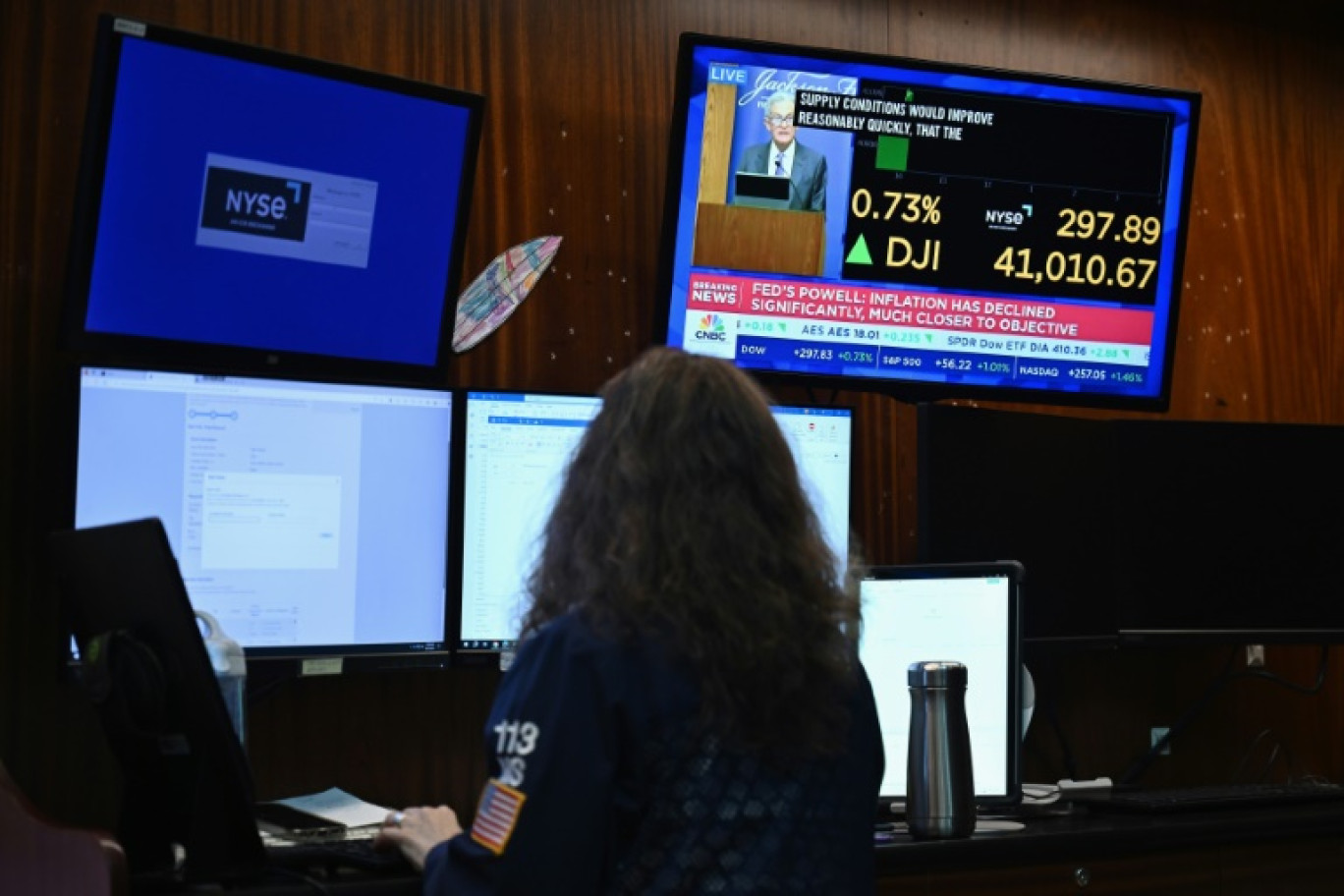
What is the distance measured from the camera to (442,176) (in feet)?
8.13

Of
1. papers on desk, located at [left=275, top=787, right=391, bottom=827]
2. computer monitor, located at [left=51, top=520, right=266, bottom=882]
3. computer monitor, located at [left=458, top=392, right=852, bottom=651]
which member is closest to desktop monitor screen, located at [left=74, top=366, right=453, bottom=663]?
computer monitor, located at [left=458, top=392, right=852, bottom=651]

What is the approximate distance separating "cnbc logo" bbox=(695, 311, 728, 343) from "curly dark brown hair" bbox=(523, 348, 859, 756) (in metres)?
0.96

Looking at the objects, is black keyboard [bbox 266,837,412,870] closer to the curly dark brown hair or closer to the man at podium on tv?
the curly dark brown hair

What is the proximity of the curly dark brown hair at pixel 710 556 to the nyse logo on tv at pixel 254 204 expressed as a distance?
80cm

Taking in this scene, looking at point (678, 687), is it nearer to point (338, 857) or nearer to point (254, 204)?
point (338, 857)

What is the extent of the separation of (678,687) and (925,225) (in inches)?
55.7

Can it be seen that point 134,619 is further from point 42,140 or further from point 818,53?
point 818,53

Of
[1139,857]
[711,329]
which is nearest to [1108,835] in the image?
[1139,857]

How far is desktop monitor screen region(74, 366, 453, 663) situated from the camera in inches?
87.7

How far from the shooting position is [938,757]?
2.35 metres

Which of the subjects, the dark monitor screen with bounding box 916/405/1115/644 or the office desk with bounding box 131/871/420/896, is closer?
the office desk with bounding box 131/871/420/896

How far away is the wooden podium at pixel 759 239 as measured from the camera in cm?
270

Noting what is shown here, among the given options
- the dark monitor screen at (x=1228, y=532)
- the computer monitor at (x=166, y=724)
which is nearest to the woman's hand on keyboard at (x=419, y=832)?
the computer monitor at (x=166, y=724)

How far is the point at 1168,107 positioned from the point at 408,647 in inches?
60.9
